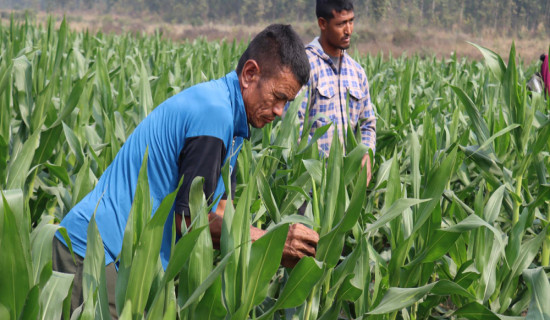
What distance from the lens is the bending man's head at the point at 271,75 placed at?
1.79m

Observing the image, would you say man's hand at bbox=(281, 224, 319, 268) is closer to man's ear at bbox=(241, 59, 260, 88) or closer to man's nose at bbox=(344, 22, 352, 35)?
man's ear at bbox=(241, 59, 260, 88)

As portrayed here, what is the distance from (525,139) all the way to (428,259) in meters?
0.85

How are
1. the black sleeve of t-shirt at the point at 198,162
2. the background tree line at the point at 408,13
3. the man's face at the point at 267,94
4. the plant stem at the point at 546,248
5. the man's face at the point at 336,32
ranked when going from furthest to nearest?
the background tree line at the point at 408,13 < the man's face at the point at 336,32 < the plant stem at the point at 546,248 < the man's face at the point at 267,94 < the black sleeve of t-shirt at the point at 198,162

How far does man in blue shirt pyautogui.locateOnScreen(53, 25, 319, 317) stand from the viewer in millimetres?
1681

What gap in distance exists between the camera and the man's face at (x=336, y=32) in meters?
3.17

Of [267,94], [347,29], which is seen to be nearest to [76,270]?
[267,94]

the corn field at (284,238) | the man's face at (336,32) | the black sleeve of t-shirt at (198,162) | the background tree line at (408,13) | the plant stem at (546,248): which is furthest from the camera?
the background tree line at (408,13)

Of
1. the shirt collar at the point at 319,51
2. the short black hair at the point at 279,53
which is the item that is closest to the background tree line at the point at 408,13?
the shirt collar at the point at 319,51

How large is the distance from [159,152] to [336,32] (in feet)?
5.45

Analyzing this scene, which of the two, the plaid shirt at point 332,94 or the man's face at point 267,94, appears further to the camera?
the plaid shirt at point 332,94

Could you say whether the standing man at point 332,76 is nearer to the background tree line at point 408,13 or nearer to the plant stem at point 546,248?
the plant stem at point 546,248

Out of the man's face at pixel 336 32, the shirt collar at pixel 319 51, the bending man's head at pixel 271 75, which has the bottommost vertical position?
the shirt collar at pixel 319 51

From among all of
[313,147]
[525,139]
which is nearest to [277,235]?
[313,147]

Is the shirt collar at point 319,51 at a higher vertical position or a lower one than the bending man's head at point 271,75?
lower
